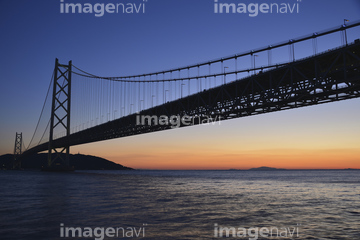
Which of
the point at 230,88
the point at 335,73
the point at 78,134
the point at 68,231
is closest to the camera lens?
the point at 68,231

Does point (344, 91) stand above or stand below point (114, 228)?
above

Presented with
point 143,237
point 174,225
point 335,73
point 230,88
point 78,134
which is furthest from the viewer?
point 78,134

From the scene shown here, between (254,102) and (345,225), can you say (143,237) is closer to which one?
(345,225)

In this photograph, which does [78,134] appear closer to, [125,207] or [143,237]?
[125,207]

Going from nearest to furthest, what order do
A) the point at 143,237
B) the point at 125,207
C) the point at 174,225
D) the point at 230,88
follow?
the point at 143,237 < the point at 174,225 < the point at 125,207 < the point at 230,88

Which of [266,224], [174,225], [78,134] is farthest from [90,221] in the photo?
[78,134]

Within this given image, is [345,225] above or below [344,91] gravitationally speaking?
below

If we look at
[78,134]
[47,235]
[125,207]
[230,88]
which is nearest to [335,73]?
[230,88]

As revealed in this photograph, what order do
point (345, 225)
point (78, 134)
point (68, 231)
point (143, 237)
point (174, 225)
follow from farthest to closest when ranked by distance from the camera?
point (78, 134) < point (345, 225) < point (174, 225) < point (68, 231) < point (143, 237)

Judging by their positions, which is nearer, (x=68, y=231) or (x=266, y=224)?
(x=68, y=231)
